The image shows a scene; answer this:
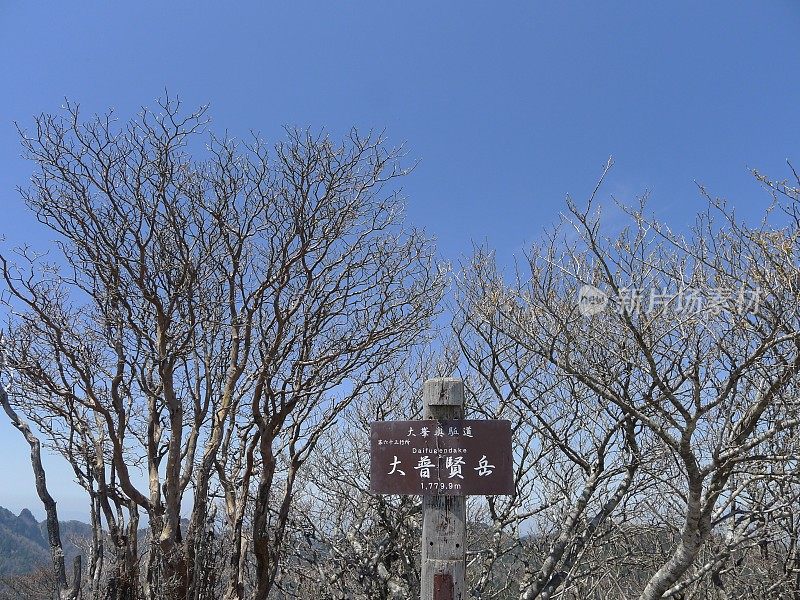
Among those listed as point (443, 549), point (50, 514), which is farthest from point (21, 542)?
point (443, 549)

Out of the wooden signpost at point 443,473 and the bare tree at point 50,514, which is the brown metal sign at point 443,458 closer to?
the wooden signpost at point 443,473

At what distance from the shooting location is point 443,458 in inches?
116

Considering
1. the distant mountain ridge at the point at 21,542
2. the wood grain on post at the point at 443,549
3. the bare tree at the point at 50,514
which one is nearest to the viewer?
the wood grain on post at the point at 443,549

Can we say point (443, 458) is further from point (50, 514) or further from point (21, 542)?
point (21, 542)

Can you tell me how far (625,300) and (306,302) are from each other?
2.90 meters

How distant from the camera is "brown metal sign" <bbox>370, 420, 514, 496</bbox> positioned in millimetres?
2893

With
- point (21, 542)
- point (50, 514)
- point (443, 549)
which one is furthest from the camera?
point (21, 542)

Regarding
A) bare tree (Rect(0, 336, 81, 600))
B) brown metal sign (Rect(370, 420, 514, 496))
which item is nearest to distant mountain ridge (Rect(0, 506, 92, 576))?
bare tree (Rect(0, 336, 81, 600))

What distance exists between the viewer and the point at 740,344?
4.47 metres

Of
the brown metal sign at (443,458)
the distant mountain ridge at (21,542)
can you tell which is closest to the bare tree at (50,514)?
the brown metal sign at (443,458)

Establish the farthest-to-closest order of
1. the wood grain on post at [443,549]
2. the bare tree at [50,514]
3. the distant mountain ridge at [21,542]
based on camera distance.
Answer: the distant mountain ridge at [21,542], the bare tree at [50,514], the wood grain on post at [443,549]

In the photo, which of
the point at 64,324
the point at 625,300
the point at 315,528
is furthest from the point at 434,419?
the point at 315,528

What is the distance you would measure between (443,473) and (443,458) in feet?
0.24

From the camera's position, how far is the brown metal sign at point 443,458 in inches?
114
